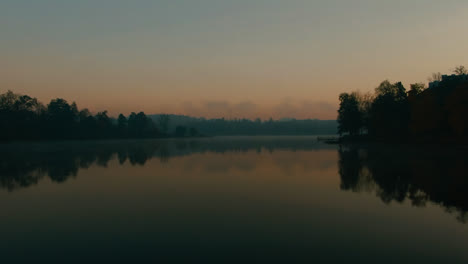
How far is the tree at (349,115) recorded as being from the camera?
290 ft

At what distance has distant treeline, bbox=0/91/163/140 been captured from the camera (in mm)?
108637

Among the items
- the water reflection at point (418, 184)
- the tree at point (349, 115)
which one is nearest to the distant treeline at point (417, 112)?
the tree at point (349, 115)

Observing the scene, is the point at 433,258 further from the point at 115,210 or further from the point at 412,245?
the point at 115,210

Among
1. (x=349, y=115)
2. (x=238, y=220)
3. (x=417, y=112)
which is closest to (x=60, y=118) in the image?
(x=349, y=115)

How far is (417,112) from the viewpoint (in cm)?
6225

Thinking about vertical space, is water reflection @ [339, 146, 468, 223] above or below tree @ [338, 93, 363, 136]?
below

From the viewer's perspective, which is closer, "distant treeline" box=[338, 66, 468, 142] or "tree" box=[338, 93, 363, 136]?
"distant treeline" box=[338, 66, 468, 142]

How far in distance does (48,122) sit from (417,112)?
12341cm

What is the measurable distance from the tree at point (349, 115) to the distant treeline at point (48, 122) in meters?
103

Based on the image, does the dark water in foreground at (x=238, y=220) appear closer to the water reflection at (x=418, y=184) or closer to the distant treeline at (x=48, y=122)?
the water reflection at (x=418, y=184)

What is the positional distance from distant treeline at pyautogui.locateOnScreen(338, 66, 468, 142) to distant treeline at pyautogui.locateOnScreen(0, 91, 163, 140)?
104142mm

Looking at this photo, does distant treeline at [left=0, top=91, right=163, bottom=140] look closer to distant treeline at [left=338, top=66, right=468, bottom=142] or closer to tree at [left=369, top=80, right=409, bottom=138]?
distant treeline at [left=338, top=66, right=468, bottom=142]

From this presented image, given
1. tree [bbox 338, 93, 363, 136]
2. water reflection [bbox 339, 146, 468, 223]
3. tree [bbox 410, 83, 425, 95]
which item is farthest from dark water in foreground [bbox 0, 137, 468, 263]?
tree [bbox 338, 93, 363, 136]

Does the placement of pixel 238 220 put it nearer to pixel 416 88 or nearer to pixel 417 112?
pixel 417 112
